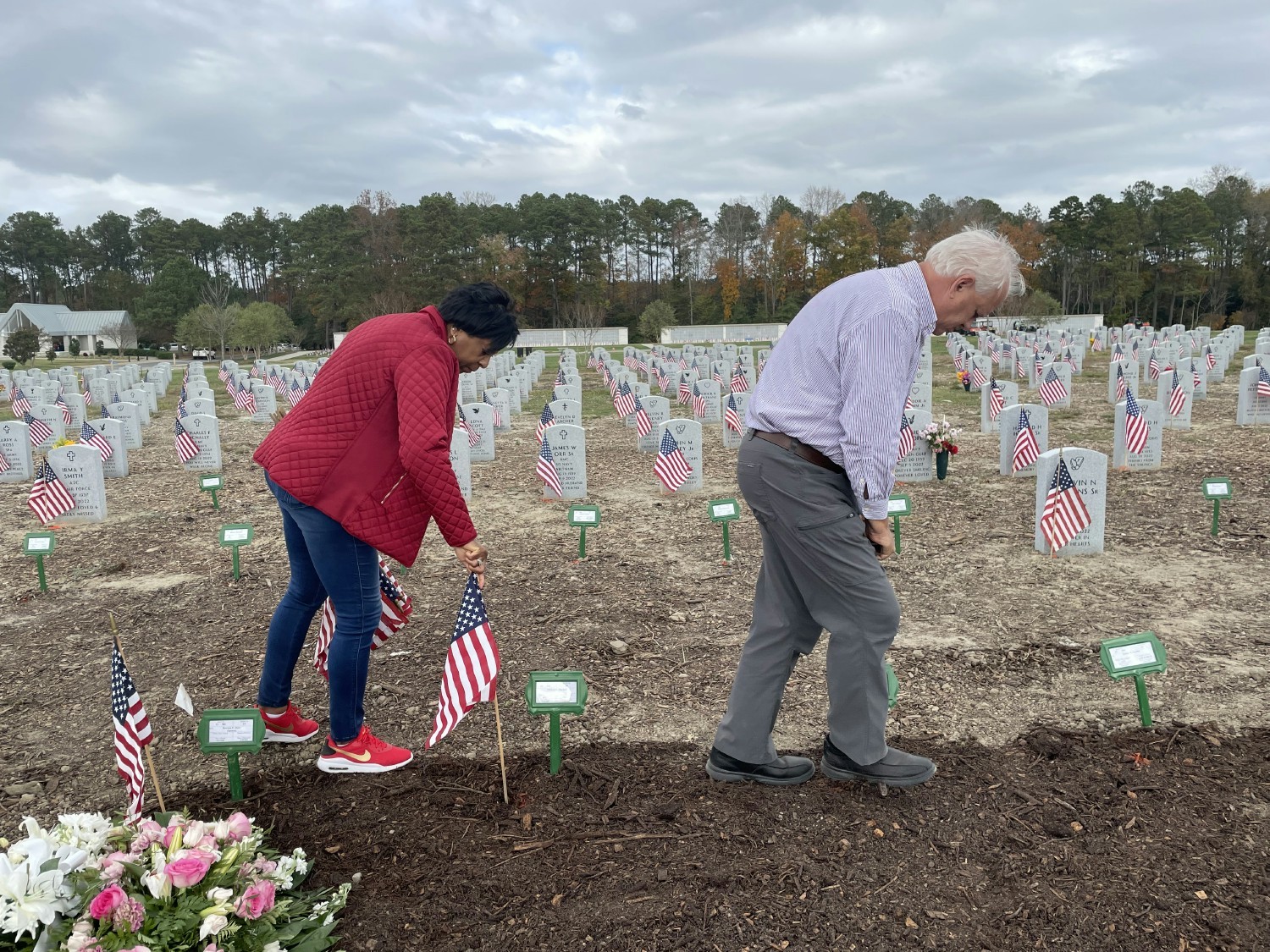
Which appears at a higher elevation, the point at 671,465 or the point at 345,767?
the point at 671,465

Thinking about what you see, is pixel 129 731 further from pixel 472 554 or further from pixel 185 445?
pixel 185 445

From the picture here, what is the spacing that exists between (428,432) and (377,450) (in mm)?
233

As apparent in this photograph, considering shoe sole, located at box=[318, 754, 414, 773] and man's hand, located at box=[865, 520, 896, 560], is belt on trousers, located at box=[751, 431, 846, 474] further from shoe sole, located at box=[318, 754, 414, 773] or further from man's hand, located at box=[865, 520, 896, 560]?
shoe sole, located at box=[318, 754, 414, 773]

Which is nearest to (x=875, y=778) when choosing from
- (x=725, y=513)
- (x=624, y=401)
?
(x=725, y=513)

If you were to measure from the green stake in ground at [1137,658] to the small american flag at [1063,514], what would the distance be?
2817mm

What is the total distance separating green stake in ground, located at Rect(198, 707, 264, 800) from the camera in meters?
2.85

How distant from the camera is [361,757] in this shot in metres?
3.12

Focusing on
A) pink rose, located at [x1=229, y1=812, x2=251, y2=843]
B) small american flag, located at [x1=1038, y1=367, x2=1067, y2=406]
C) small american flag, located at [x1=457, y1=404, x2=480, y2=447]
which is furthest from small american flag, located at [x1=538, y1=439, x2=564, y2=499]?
small american flag, located at [x1=1038, y1=367, x2=1067, y2=406]

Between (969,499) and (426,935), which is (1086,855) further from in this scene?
(969,499)

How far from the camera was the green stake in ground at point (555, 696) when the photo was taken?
3043 millimetres

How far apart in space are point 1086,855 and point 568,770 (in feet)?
5.48

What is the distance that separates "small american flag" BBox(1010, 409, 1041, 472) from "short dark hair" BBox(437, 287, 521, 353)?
7369mm

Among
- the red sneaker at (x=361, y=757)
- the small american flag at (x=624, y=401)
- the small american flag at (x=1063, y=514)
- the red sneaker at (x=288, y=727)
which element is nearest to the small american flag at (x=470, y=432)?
the small american flag at (x=624, y=401)

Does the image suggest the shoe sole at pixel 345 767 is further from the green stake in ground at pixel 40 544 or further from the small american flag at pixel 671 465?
the small american flag at pixel 671 465
